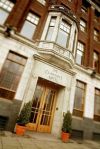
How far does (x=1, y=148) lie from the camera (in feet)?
16.5

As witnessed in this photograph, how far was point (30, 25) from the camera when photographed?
38.1 ft

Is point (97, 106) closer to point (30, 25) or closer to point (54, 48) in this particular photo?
point (54, 48)

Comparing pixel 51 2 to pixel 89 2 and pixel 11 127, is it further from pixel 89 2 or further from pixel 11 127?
pixel 11 127

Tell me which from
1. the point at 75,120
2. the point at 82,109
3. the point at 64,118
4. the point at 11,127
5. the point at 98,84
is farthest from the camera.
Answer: the point at 98,84

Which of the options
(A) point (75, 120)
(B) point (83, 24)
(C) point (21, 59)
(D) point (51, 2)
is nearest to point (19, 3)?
(D) point (51, 2)

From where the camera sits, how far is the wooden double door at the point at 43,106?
32.8 ft

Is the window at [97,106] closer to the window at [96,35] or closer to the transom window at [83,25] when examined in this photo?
the window at [96,35]

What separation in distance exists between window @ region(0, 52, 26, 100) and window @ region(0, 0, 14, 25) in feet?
9.08

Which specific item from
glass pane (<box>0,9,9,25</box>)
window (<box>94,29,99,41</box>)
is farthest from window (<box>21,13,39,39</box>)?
window (<box>94,29,99,41</box>)

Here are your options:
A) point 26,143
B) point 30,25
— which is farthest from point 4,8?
point 26,143

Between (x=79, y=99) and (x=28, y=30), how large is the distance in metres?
6.67

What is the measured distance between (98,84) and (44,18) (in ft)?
24.1

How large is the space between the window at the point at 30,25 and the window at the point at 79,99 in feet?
17.8

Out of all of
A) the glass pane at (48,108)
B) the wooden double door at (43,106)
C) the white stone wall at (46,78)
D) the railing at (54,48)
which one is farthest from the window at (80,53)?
the glass pane at (48,108)
